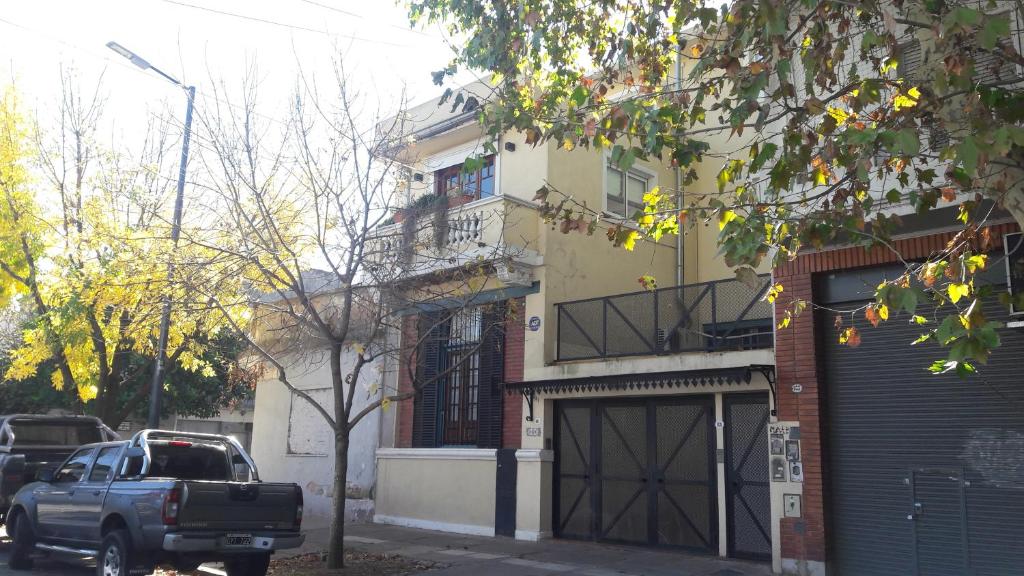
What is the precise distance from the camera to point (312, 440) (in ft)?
59.8

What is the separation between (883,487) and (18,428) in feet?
41.8

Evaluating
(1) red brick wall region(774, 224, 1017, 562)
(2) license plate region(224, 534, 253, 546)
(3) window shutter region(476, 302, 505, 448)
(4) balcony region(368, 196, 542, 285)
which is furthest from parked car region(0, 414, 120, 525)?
(1) red brick wall region(774, 224, 1017, 562)

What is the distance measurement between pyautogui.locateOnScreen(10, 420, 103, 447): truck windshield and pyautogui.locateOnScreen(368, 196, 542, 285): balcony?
5918mm

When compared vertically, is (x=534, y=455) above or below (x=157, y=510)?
above

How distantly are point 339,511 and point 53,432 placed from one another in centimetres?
565

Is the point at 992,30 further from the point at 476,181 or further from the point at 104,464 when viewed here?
the point at 476,181

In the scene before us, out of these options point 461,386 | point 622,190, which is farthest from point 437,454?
point 622,190

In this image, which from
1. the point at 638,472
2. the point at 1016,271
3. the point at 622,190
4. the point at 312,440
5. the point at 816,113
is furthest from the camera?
the point at 312,440

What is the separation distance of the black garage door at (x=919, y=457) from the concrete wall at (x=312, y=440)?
8.90 meters

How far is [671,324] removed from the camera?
13438mm

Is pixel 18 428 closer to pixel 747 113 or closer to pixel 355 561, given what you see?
pixel 355 561

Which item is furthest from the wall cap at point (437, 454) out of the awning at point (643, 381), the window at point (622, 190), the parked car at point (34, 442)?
the window at point (622, 190)

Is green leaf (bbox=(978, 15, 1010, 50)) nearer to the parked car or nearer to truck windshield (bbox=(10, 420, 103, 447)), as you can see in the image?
the parked car

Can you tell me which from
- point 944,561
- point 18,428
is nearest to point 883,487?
point 944,561
